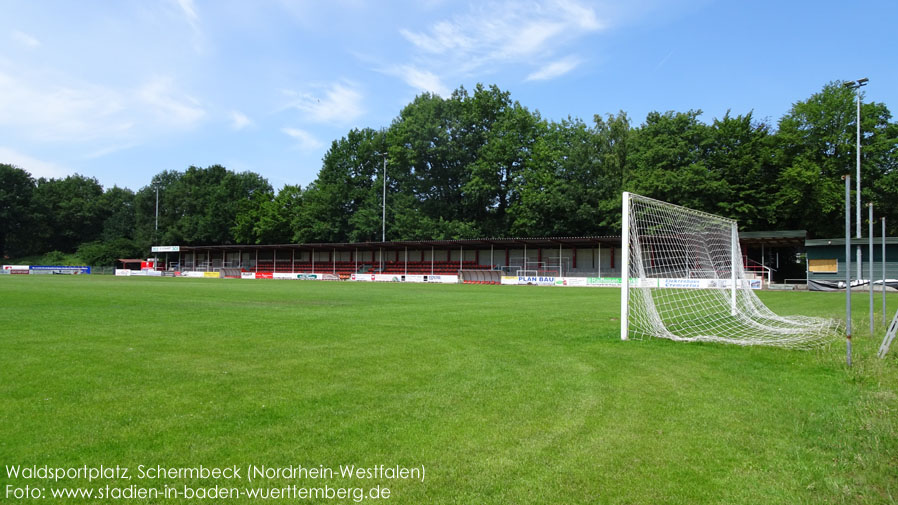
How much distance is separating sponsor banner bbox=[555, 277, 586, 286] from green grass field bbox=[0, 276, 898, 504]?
32.9m

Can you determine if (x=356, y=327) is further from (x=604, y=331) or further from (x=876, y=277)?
(x=876, y=277)

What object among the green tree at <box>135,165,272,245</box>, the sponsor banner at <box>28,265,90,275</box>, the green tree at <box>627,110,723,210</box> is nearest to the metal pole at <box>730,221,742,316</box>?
the green tree at <box>627,110,723,210</box>

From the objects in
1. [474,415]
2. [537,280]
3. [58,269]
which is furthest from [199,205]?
[474,415]

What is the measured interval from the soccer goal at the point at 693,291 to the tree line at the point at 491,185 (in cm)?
3256

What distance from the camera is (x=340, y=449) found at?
12.7ft

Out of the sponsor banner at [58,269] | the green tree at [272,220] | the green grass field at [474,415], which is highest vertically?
the green tree at [272,220]

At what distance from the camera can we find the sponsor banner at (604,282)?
4056cm

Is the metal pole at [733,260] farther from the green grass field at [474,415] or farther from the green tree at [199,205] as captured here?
the green tree at [199,205]

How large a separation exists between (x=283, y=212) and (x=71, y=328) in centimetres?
6943

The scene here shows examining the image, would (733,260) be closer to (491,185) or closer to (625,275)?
(625,275)

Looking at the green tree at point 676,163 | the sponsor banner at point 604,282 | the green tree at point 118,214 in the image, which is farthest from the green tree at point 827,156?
the green tree at point 118,214

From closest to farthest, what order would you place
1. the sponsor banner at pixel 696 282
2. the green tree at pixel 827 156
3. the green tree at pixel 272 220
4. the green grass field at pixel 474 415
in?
the green grass field at pixel 474 415 → the sponsor banner at pixel 696 282 → the green tree at pixel 827 156 → the green tree at pixel 272 220

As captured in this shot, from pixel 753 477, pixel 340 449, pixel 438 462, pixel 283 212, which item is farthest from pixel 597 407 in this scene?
pixel 283 212

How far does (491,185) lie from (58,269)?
62249mm
